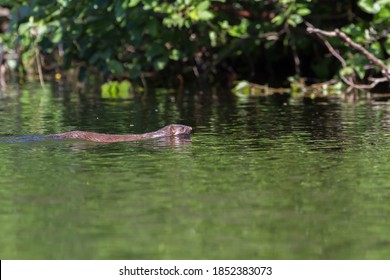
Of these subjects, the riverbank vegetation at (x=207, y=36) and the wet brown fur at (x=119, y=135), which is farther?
the riverbank vegetation at (x=207, y=36)

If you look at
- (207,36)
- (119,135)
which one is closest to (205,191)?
(119,135)

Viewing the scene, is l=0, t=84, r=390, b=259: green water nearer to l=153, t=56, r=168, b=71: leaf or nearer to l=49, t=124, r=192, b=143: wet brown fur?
l=49, t=124, r=192, b=143: wet brown fur

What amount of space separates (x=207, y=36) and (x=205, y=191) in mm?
11943

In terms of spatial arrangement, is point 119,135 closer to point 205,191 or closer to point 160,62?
point 205,191

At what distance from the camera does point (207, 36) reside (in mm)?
20219

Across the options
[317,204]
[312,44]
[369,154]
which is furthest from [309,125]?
[312,44]

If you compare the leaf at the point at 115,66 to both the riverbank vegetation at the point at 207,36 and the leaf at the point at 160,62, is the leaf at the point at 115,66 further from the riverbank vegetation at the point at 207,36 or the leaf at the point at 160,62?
the leaf at the point at 160,62

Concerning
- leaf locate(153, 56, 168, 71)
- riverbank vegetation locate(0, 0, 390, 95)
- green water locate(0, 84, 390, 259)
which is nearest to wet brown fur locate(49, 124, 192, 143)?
green water locate(0, 84, 390, 259)

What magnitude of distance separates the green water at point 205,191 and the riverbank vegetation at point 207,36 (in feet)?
10.9

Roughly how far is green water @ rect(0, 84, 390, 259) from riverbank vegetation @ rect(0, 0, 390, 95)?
3.34 m

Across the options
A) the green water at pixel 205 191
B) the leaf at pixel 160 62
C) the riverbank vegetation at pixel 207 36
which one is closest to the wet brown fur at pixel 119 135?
the green water at pixel 205 191

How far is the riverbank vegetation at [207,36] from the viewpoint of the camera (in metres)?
17.3

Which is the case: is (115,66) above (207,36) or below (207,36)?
below

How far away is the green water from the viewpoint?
22.3 ft
